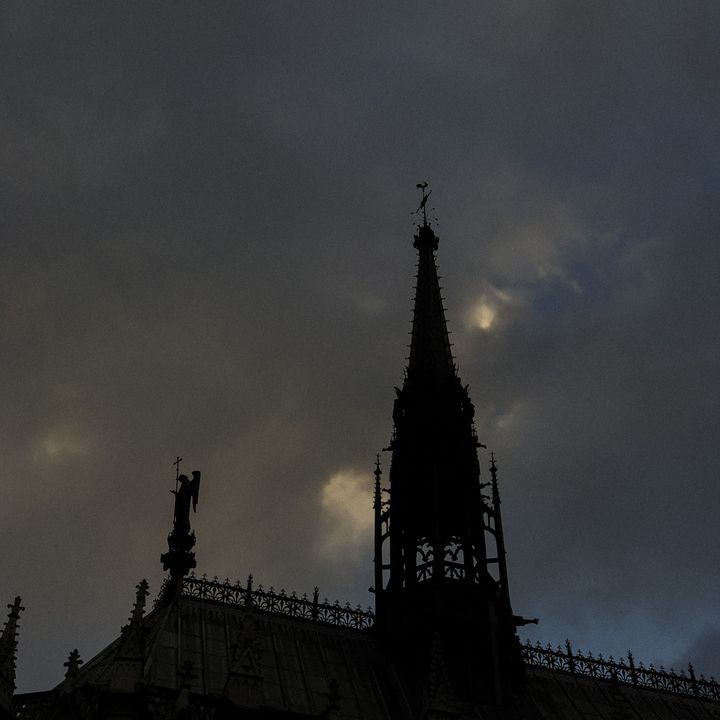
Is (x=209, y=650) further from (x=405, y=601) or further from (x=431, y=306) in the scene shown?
(x=431, y=306)

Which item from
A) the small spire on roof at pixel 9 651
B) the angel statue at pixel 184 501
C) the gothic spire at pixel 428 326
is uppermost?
the gothic spire at pixel 428 326

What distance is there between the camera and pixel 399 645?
113 feet

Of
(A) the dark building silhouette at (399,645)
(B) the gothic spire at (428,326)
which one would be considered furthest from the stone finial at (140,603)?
(B) the gothic spire at (428,326)

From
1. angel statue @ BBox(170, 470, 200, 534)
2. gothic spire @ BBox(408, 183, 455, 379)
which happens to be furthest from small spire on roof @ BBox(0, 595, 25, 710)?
gothic spire @ BBox(408, 183, 455, 379)

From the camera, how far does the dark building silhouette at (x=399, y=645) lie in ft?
84.9

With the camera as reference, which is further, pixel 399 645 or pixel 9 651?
pixel 399 645

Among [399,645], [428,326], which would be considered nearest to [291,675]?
[399,645]

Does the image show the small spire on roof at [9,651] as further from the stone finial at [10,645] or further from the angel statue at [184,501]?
the angel statue at [184,501]

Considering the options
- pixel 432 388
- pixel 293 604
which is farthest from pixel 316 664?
pixel 432 388

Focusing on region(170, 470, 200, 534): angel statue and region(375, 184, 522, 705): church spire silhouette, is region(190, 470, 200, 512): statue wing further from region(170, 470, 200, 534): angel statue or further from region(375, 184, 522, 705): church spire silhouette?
region(375, 184, 522, 705): church spire silhouette

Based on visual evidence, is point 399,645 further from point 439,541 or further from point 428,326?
point 428,326

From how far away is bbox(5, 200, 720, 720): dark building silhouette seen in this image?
25.9 metres

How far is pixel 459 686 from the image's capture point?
109ft

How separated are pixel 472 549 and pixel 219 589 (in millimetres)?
9112
